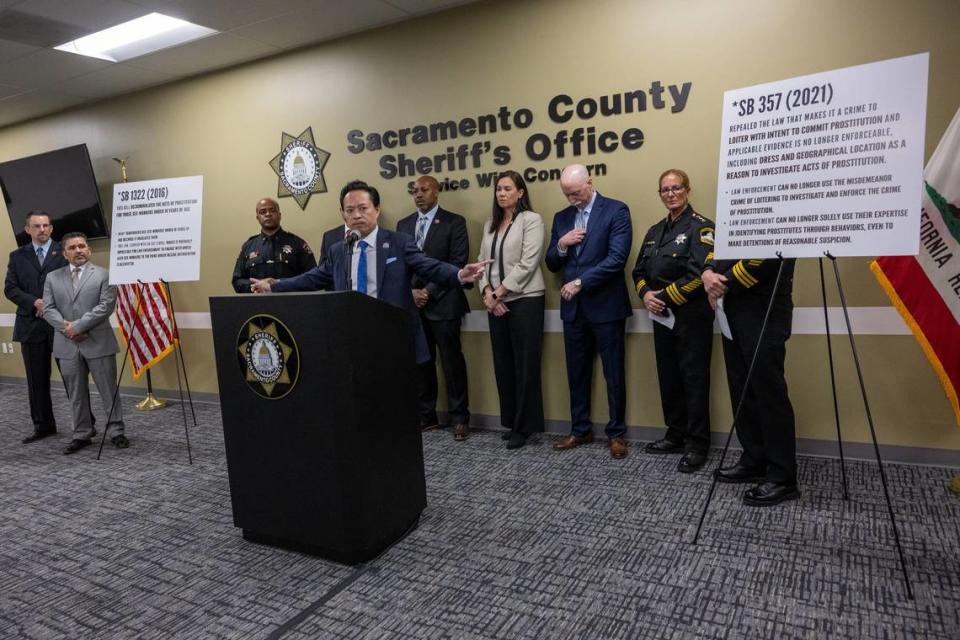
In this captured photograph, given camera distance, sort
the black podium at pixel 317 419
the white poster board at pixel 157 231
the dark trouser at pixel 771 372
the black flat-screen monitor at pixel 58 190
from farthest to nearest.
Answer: the black flat-screen monitor at pixel 58 190
the white poster board at pixel 157 231
the dark trouser at pixel 771 372
the black podium at pixel 317 419

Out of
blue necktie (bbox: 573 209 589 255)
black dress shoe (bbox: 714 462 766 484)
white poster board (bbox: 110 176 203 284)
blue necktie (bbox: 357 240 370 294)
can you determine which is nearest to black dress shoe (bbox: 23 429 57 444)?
white poster board (bbox: 110 176 203 284)

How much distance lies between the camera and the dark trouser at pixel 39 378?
16.5 ft

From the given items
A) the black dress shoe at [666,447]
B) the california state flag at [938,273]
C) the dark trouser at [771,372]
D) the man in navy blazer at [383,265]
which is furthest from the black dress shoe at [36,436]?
the california state flag at [938,273]

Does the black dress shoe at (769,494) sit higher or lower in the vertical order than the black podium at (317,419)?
lower

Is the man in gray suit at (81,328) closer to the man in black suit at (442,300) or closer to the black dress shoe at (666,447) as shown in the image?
the man in black suit at (442,300)

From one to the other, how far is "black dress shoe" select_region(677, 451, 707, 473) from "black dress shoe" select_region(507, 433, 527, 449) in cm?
101

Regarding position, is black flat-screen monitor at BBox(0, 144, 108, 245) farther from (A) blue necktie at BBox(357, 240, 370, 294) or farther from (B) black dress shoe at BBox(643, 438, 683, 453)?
(B) black dress shoe at BBox(643, 438, 683, 453)

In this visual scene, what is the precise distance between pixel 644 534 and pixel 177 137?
5486 millimetres

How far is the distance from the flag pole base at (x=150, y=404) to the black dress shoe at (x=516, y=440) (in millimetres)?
3669

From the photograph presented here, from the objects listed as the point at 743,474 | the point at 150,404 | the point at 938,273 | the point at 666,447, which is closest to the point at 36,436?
the point at 150,404

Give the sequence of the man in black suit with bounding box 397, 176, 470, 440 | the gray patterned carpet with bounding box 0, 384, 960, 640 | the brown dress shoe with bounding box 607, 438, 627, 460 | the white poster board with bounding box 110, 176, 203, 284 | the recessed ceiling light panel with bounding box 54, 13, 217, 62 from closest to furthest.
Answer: the gray patterned carpet with bounding box 0, 384, 960, 640 < the brown dress shoe with bounding box 607, 438, 627, 460 < the white poster board with bounding box 110, 176, 203, 284 < the man in black suit with bounding box 397, 176, 470, 440 < the recessed ceiling light panel with bounding box 54, 13, 217, 62

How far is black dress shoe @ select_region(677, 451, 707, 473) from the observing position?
137 inches

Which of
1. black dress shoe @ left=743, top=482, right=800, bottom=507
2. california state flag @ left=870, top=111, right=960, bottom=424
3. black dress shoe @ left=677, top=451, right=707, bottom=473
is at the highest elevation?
california state flag @ left=870, top=111, right=960, bottom=424

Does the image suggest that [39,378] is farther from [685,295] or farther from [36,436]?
[685,295]
